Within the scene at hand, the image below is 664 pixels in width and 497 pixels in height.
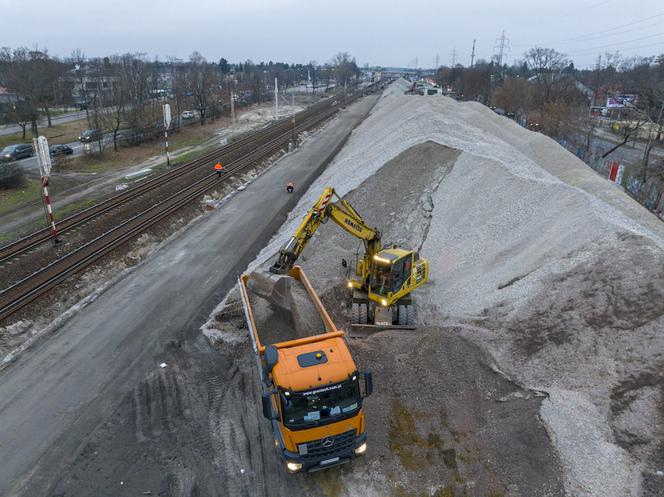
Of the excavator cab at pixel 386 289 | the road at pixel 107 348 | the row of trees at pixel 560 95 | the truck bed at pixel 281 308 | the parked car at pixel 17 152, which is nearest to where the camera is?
the road at pixel 107 348

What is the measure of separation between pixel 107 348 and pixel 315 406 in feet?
28.7

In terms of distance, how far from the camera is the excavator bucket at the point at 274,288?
45.7 feet

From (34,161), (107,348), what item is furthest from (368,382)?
(34,161)

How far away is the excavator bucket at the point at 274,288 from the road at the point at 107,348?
3318 mm

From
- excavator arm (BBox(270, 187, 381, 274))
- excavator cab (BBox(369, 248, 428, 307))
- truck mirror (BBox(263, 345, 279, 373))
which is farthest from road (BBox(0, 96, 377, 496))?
excavator cab (BBox(369, 248, 428, 307))

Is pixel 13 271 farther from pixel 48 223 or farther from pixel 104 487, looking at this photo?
pixel 104 487

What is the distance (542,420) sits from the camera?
36.6 ft

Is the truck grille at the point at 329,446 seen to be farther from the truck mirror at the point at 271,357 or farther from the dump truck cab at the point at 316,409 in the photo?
the truck mirror at the point at 271,357

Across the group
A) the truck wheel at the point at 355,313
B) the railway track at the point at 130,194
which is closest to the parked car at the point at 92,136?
the railway track at the point at 130,194

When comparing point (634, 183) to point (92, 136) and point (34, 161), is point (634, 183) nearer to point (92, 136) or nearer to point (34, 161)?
point (92, 136)

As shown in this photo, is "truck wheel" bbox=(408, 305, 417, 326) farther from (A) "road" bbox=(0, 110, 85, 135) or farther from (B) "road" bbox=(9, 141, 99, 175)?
(A) "road" bbox=(0, 110, 85, 135)

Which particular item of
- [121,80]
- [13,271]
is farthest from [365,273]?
[121,80]

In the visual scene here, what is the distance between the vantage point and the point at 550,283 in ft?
49.3

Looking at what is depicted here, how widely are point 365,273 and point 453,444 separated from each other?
20.5ft
